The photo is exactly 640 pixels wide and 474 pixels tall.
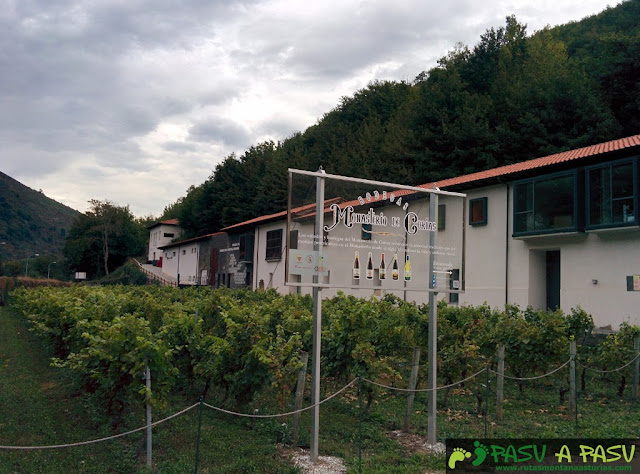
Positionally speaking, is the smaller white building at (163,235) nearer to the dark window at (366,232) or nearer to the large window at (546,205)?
the large window at (546,205)

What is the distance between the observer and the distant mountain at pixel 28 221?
12473 cm

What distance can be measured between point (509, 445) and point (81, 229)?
83.0 metres

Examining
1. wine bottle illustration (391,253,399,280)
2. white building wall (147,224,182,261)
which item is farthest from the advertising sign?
white building wall (147,224,182,261)

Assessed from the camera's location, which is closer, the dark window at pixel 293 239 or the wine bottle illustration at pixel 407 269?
the dark window at pixel 293 239

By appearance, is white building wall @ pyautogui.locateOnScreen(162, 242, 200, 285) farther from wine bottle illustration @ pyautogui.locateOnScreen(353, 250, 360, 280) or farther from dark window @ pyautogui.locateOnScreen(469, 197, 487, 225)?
wine bottle illustration @ pyautogui.locateOnScreen(353, 250, 360, 280)

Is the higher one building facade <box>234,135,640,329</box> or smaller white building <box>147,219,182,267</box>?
smaller white building <box>147,219,182,267</box>

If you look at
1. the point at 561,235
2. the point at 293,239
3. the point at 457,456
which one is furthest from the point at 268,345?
the point at 561,235

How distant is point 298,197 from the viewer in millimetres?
7414

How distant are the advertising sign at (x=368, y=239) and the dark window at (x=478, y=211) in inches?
635

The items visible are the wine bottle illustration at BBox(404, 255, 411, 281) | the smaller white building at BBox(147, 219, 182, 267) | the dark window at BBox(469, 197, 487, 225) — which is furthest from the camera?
the smaller white building at BBox(147, 219, 182, 267)

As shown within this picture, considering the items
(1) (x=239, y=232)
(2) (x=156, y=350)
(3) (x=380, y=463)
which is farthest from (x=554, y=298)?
(1) (x=239, y=232)

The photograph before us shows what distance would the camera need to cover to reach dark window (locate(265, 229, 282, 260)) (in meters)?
38.7

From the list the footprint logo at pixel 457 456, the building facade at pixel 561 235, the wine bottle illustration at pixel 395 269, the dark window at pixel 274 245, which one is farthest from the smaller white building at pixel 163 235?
the footprint logo at pixel 457 456

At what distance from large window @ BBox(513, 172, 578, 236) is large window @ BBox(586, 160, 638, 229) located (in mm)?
619
